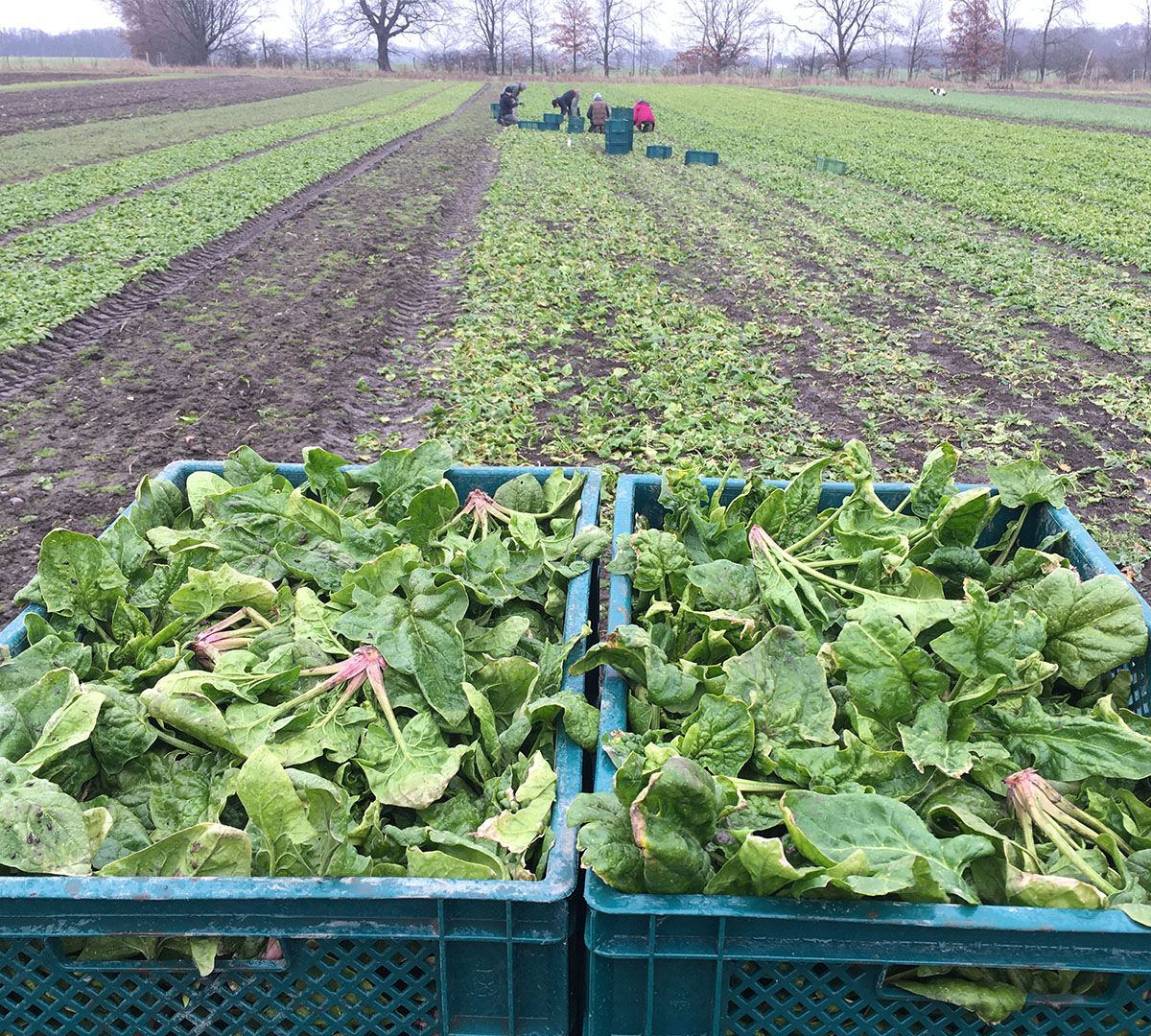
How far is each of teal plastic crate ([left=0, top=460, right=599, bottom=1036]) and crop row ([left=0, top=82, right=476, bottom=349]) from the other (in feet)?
23.1

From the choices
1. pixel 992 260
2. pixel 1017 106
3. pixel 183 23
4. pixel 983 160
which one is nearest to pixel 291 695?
pixel 992 260

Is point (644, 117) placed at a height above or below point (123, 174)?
above

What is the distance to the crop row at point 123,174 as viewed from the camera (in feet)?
41.2

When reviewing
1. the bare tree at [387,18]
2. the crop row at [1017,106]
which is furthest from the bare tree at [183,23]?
the crop row at [1017,106]

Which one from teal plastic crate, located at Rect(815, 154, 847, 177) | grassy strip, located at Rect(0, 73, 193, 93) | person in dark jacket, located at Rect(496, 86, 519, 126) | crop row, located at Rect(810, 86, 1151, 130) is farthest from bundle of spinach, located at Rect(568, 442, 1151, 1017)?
grassy strip, located at Rect(0, 73, 193, 93)

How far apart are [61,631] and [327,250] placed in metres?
9.51

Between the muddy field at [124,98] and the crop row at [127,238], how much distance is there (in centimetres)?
1142

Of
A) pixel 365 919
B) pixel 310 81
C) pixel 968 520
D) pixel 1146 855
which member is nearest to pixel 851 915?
pixel 1146 855

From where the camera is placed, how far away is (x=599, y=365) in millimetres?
7035

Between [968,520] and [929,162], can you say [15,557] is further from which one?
[929,162]

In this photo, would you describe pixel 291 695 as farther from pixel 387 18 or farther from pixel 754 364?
pixel 387 18

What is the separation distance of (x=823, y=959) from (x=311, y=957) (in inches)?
32.7

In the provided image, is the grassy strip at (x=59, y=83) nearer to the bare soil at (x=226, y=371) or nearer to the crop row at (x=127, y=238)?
the crop row at (x=127, y=238)

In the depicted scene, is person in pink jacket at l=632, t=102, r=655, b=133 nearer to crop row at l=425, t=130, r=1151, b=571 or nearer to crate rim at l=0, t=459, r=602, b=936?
crop row at l=425, t=130, r=1151, b=571
